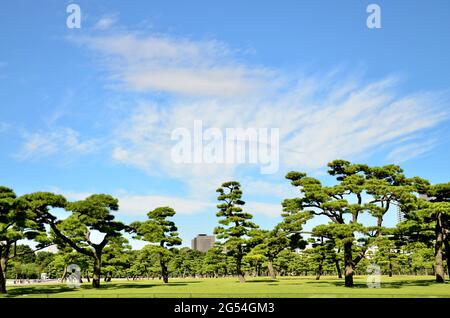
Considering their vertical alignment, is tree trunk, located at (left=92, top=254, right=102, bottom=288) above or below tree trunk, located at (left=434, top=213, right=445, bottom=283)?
below

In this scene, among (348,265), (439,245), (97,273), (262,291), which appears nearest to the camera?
(262,291)

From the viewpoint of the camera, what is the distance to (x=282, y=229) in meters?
30.1

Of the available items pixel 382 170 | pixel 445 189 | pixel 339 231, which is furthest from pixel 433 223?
pixel 339 231

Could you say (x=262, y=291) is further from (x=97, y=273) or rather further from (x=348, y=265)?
(x=97, y=273)

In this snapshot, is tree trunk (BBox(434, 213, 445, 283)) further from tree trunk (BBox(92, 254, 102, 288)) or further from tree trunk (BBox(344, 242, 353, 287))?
tree trunk (BBox(92, 254, 102, 288))

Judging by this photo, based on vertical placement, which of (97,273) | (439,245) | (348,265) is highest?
(439,245)

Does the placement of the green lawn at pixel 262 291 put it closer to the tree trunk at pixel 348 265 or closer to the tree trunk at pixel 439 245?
the tree trunk at pixel 348 265

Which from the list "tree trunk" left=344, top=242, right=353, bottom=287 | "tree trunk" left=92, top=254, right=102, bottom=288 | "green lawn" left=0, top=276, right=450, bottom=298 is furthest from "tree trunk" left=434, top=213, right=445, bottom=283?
"tree trunk" left=92, top=254, right=102, bottom=288

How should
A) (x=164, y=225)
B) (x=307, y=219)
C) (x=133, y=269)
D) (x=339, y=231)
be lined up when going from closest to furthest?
(x=339, y=231) → (x=307, y=219) → (x=164, y=225) → (x=133, y=269)

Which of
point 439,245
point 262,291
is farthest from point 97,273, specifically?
point 439,245

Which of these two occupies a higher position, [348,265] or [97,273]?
[348,265]

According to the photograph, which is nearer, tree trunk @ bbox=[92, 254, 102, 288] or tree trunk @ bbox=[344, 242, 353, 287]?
tree trunk @ bbox=[344, 242, 353, 287]

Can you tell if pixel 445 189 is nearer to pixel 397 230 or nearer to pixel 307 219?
pixel 397 230

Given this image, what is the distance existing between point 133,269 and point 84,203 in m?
43.2
